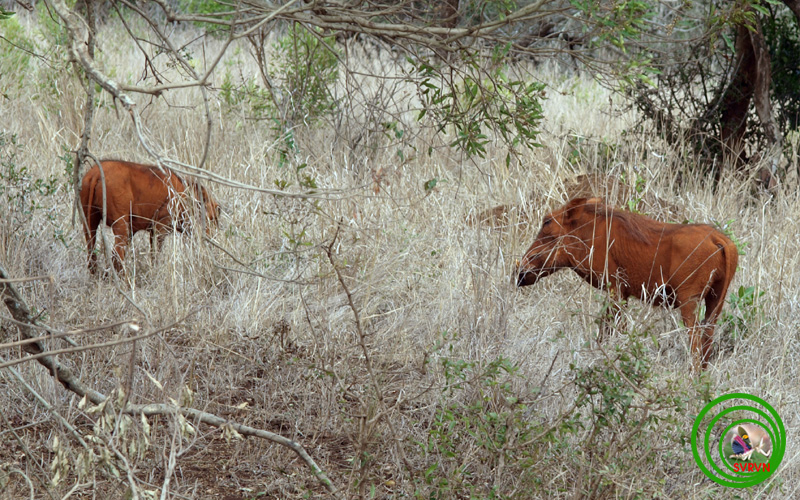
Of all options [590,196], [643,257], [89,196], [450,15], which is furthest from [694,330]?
[89,196]

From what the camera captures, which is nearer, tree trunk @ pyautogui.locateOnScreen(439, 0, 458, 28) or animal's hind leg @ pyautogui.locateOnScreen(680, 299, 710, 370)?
tree trunk @ pyautogui.locateOnScreen(439, 0, 458, 28)

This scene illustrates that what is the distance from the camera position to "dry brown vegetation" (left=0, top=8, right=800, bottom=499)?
8.86 ft

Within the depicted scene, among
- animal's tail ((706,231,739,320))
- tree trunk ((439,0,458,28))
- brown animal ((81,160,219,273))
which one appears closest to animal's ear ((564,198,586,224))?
animal's tail ((706,231,739,320))

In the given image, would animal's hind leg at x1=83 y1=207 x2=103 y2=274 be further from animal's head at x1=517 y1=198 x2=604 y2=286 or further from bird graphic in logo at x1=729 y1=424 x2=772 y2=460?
bird graphic in logo at x1=729 y1=424 x2=772 y2=460

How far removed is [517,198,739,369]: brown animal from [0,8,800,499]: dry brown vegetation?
124mm

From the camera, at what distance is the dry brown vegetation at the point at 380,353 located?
2.70 m

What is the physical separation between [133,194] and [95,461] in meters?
2.36

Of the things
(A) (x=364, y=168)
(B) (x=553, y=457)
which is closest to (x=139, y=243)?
(A) (x=364, y=168)

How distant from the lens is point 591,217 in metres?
3.56

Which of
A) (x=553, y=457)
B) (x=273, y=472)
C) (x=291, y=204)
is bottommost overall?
(x=273, y=472)

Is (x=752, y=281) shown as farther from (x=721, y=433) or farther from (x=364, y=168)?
(x=364, y=168)

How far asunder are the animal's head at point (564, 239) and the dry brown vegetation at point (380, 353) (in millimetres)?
250

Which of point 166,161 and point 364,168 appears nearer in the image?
point 166,161

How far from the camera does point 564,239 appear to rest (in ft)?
11.8
